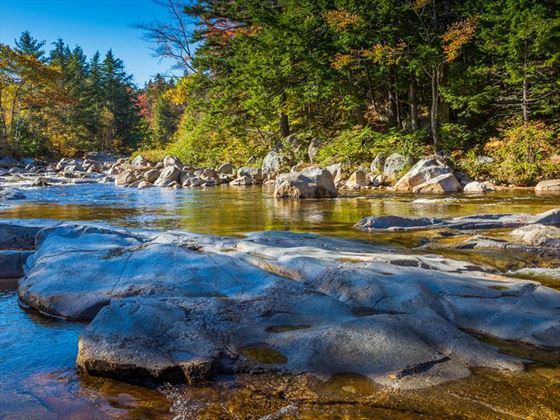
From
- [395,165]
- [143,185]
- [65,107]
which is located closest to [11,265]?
[395,165]

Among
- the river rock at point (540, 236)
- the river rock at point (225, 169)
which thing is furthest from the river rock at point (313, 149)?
the river rock at point (540, 236)

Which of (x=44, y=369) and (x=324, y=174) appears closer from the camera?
(x=44, y=369)

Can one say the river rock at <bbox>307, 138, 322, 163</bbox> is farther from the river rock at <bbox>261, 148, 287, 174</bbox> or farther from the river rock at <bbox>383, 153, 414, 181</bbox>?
the river rock at <bbox>383, 153, 414, 181</bbox>

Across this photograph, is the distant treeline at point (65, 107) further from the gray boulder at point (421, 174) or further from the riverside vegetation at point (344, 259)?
the gray boulder at point (421, 174)

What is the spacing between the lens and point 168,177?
2106cm

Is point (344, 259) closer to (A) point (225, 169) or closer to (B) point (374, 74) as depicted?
(B) point (374, 74)

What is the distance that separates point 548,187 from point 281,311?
13.0m

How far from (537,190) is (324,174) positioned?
6.47m

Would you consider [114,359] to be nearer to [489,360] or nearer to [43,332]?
[43,332]

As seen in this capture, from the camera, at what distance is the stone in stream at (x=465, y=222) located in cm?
713

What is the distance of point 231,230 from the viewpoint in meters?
7.63

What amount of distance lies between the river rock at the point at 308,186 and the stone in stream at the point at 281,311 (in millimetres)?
8762

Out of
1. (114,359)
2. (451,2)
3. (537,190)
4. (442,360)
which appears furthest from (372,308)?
(451,2)

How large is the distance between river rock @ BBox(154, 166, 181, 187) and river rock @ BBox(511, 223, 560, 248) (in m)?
16.7
